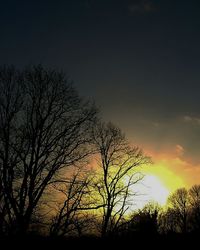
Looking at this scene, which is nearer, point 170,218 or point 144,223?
point 144,223

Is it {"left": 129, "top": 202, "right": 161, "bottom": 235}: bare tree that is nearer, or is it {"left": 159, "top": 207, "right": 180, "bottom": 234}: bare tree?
{"left": 129, "top": 202, "right": 161, "bottom": 235}: bare tree

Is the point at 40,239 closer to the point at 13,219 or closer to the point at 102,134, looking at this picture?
the point at 13,219

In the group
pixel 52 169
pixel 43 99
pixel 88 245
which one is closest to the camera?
pixel 88 245

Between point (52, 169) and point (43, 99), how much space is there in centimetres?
433

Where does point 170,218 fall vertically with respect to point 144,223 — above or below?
above

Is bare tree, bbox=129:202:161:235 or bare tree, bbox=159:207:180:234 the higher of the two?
bare tree, bbox=159:207:180:234

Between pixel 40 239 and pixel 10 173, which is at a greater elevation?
pixel 10 173

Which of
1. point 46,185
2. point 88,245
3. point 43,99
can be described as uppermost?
point 43,99

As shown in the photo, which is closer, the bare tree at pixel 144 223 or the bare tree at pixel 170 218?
the bare tree at pixel 144 223

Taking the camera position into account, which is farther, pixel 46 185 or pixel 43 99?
pixel 43 99

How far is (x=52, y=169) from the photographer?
1817cm

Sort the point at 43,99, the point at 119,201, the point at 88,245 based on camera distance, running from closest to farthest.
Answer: the point at 88,245
the point at 43,99
the point at 119,201

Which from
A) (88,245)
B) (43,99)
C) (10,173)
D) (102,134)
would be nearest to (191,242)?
(88,245)

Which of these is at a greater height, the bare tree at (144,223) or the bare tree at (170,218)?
the bare tree at (170,218)
